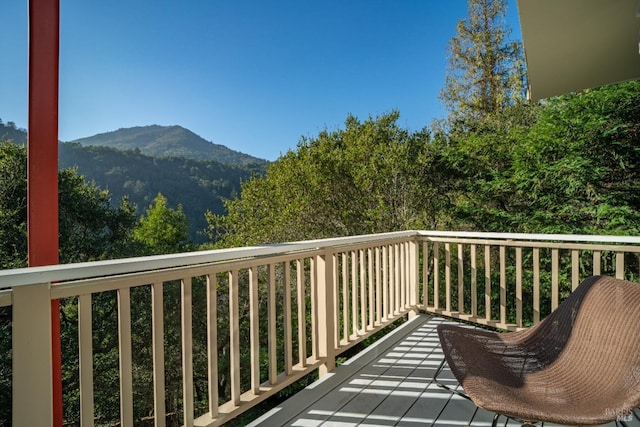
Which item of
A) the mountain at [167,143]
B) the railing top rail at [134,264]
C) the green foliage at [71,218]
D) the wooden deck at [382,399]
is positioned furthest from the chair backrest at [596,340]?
the mountain at [167,143]

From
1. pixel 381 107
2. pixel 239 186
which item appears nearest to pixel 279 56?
pixel 239 186

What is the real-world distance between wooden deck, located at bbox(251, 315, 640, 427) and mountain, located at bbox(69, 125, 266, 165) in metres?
13.0

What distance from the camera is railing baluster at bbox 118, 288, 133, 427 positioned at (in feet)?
5.34

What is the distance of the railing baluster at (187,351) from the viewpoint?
189 centimetres

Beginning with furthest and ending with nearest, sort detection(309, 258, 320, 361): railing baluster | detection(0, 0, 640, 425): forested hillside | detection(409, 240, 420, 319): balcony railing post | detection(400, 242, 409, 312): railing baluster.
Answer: detection(0, 0, 640, 425): forested hillside → detection(409, 240, 420, 319): balcony railing post → detection(400, 242, 409, 312): railing baluster → detection(309, 258, 320, 361): railing baluster

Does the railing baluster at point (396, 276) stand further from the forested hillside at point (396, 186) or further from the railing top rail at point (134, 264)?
the forested hillside at point (396, 186)

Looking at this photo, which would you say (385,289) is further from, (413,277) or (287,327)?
(287,327)

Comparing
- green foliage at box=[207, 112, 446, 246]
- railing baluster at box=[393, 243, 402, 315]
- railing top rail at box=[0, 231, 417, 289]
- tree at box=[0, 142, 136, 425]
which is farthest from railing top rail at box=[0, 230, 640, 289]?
green foliage at box=[207, 112, 446, 246]

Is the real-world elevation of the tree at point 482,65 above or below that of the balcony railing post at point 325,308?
above

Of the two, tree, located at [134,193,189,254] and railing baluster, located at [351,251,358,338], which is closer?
railing baluster, located at [351,251,358,338]

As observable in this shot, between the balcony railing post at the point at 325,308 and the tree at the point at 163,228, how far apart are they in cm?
1283

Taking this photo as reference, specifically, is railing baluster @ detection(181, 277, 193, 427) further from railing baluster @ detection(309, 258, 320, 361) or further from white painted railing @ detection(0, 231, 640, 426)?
railing baluster @ detection(309, 258, 320, 361)

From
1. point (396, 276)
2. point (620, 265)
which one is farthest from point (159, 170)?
point (620, 265)

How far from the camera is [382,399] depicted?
102 inches
